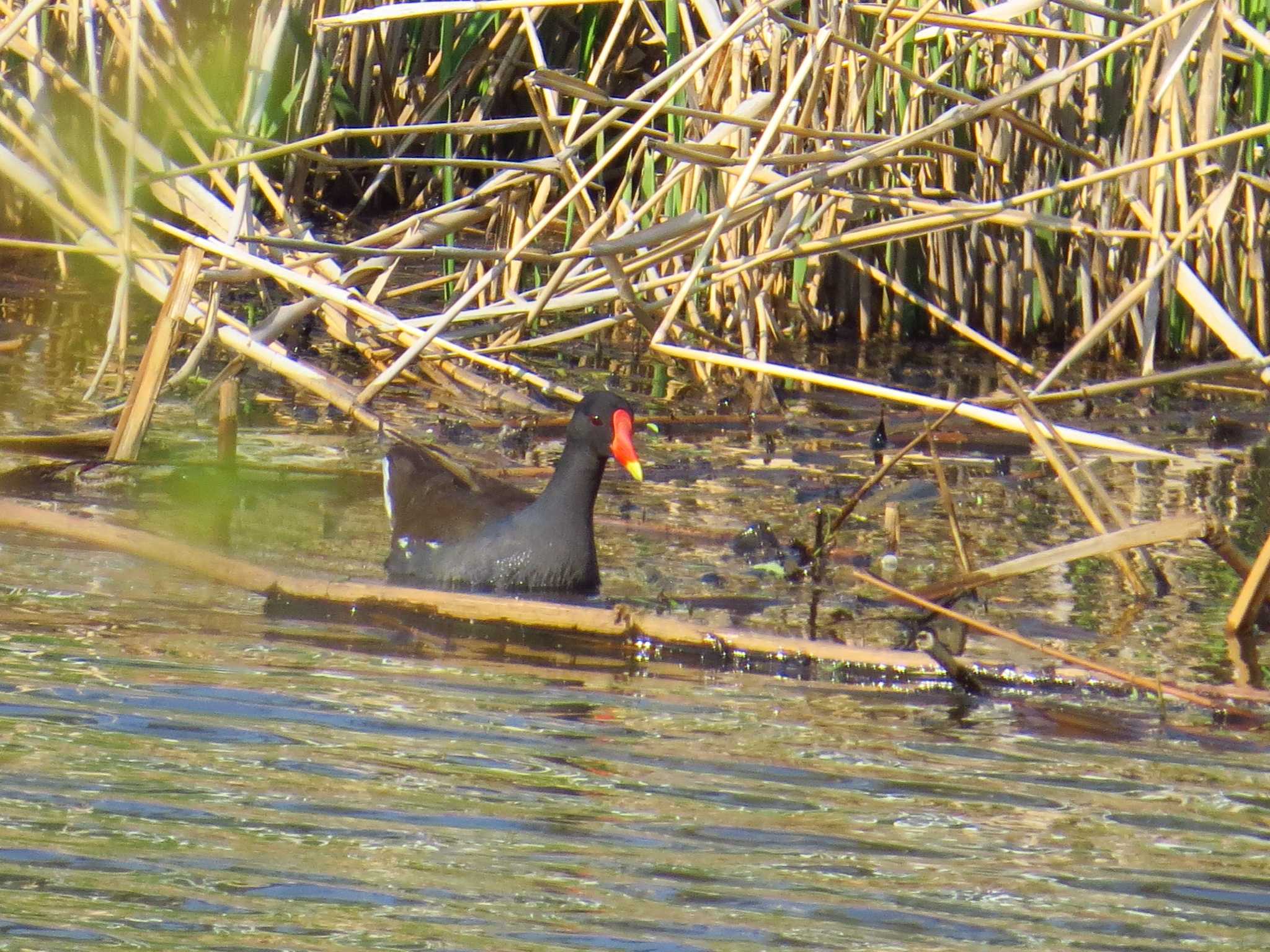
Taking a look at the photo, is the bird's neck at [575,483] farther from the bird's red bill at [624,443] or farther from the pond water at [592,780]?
the pond water at [592,780]

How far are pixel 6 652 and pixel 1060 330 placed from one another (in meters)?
5.62

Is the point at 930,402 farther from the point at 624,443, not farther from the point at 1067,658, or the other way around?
the point at 1067,658

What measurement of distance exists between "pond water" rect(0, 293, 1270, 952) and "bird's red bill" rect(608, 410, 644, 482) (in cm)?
31

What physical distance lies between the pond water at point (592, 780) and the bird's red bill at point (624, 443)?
31 centimetres

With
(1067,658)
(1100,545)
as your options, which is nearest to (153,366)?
(1100,545)

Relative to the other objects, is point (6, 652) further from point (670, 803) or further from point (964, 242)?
point (964, 242)

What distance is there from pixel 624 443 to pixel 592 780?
6.57ft

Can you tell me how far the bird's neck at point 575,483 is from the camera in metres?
5.19

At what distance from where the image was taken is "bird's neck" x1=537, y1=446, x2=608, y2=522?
5.19 metres

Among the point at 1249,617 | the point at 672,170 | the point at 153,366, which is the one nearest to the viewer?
the point at 1249,617

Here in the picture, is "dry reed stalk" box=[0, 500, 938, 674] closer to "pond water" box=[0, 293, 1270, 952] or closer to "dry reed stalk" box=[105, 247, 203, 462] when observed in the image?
"pond water" box=[0, 293, 1270, 952]

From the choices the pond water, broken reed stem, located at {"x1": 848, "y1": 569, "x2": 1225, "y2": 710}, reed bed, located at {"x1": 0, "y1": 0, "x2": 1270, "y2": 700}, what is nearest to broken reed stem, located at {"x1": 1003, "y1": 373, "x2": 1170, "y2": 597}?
reed bed, located at {"x1": 0, "y1": 0, "x2": 1270, "y2": 700}

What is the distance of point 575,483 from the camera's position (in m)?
5.23

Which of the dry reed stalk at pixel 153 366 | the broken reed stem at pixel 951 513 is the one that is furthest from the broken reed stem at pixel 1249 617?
the dry reed stalk at pixel 153 366
